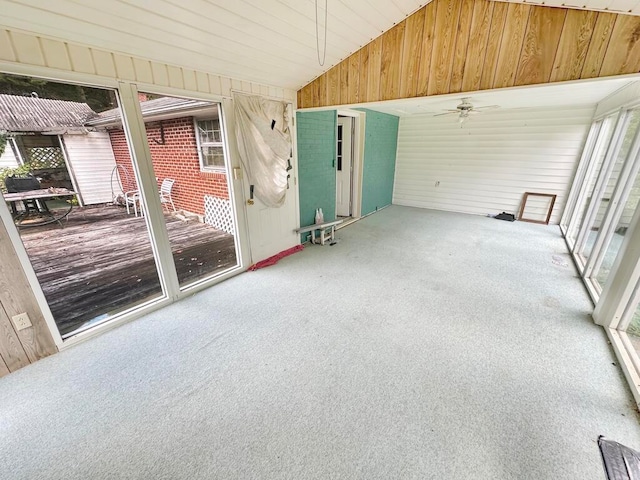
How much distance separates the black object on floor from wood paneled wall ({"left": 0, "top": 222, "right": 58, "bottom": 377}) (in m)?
3.55

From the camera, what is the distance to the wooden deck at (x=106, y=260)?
2660 mm

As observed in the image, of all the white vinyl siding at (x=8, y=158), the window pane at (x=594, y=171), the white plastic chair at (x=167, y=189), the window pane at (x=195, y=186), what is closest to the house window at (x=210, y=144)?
the window pane at (x=195, y=186)

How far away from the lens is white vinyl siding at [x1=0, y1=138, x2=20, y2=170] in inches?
214

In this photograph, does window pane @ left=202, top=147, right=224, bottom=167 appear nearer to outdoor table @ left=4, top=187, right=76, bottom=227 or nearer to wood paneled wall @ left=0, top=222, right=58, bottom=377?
outdoor table @ left=4, top=187, right=76, bottom=227

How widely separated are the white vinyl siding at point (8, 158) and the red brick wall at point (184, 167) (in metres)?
2.91

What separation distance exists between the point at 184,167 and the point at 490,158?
251 inches

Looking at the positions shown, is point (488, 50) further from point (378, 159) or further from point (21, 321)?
point (21, 321)

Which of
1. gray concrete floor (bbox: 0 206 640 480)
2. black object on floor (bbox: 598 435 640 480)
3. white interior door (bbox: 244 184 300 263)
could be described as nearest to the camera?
black object on floor (bbox: 598 435 640 480)

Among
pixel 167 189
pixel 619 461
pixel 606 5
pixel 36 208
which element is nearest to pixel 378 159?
pixel 606 5

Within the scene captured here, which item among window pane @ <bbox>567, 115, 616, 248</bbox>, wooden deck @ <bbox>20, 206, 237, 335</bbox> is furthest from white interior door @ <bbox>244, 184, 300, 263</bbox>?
window pane @ <bbox>567, 115, 616, 248</bbox>

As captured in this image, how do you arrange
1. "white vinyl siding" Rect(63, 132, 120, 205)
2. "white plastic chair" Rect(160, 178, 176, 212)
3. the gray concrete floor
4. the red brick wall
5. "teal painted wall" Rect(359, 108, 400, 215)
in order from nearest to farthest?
the gray concrete floor
the red brick wall
"teal painted wall" Rect(359, 108, 400, 215)
"white plastic chair" Rect(160, 178, 176, 212)
"white vinyl siding" Rect(63, 132, 120, 205)

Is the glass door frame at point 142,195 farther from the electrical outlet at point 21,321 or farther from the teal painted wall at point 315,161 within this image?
the teal painted wall at point 315,161

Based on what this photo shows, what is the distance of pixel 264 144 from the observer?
10.1ft

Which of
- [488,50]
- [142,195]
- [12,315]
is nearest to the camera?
[12,315]
